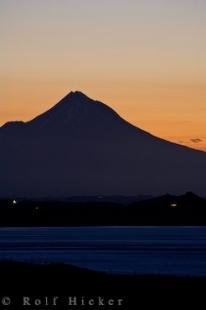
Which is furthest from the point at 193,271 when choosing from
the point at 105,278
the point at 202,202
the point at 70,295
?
the point at 202,202

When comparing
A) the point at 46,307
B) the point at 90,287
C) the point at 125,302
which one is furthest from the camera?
the point at 90,287

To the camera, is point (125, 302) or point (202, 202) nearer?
point (125, 302)

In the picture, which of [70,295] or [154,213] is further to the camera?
[154,213]

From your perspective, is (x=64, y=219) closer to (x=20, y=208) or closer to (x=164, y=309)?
(x=20, y=208)

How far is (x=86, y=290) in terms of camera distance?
1175 inches

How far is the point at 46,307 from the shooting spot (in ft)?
85.7

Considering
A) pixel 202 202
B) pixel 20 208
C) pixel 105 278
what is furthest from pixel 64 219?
pixel 105 278

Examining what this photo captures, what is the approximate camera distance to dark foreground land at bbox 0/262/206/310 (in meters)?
27.4

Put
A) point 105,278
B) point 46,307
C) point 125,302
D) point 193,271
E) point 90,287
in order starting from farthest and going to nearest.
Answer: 1. point 193,271
2. point 105,278
3. point 90,287
4. point 125,302
5. point 46,307

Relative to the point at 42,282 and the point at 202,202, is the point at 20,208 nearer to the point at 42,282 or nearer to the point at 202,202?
the point at 202,202

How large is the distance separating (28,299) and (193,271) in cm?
2115

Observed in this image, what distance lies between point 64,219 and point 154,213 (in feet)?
47.3

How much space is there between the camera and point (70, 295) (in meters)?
28.8

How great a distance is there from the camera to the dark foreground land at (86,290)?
27.4m
